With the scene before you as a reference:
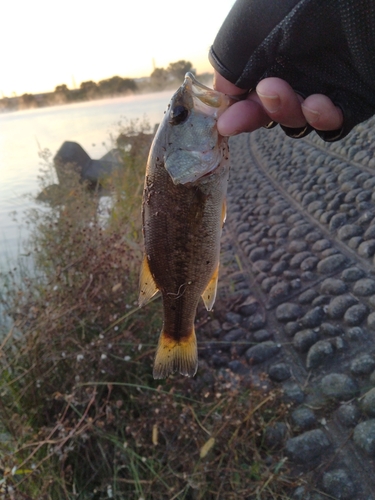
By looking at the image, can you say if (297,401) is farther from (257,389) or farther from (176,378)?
(176,378)

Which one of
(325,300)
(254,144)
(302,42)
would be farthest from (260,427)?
(254,144)

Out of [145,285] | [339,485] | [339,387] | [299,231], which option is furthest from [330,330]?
[145,285]

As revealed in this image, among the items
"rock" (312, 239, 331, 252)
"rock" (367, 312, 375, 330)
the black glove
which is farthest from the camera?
"rock" (312, 239, 331, 252)

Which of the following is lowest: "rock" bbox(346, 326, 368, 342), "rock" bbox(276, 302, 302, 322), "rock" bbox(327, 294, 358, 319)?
"rock" bbox(276, 302, 302, 322)

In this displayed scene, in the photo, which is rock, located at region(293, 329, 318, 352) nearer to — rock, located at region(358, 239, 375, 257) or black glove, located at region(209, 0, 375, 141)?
rock, located at region(358, 239, 375, 257)

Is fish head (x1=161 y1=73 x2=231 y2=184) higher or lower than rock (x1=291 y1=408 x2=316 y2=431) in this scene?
higher

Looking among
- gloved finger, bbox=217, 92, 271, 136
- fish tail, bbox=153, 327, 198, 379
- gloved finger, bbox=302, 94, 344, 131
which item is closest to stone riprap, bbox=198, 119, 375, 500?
fish tail, bbox=153, 327, 198, 379

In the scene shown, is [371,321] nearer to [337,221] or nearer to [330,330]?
[330,330]
